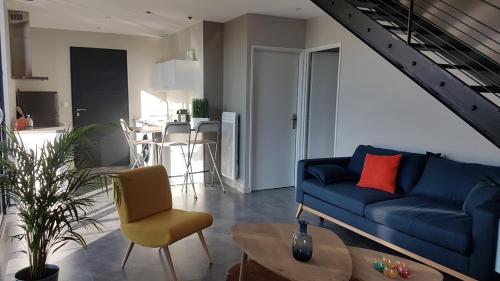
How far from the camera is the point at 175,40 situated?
662 centimetres

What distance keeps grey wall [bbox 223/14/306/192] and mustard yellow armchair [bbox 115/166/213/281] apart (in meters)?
2.26

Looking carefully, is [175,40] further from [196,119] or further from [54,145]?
[54,145]

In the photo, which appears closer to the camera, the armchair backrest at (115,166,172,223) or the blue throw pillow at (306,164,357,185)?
the armchair backrest at (115,166,172,223)

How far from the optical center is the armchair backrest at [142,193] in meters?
2.79

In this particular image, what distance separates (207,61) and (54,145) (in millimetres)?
3556

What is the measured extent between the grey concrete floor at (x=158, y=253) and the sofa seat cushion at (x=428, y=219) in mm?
539

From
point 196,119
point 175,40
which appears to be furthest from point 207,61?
point 175,40

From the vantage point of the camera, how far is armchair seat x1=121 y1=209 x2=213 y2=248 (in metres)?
2.63

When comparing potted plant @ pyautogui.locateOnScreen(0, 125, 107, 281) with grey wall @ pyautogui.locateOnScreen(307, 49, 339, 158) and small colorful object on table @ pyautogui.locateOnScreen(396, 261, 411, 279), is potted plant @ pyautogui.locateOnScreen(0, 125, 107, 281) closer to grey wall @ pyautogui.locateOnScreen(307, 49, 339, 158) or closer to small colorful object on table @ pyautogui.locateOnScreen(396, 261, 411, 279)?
small colorful object on table @ pyautogui.locateOnScreen(396, 261, 411, 279)

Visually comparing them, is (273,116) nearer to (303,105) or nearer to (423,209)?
(303,105)

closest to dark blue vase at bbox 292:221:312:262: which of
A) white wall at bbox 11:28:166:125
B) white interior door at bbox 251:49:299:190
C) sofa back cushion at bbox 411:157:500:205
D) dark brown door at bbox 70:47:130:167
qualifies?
sofa back cushion at bbox 411:157:500:205

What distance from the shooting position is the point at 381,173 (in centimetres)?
372

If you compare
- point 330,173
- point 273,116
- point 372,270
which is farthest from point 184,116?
point 372,270

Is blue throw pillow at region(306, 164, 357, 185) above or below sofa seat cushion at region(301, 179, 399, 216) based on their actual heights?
above
